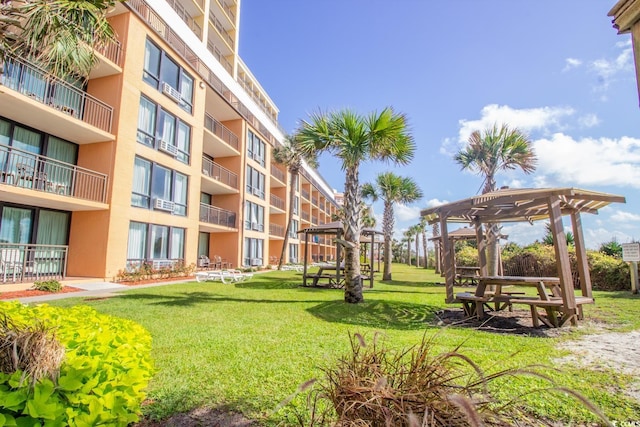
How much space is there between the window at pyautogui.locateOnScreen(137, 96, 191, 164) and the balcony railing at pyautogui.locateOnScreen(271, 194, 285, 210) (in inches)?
597

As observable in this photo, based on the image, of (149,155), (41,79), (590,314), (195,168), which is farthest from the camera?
(195,168)

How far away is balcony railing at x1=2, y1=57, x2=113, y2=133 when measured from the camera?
1094 cm

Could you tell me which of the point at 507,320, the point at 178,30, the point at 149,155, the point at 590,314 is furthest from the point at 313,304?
the point at 178,30

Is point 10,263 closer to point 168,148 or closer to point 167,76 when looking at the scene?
point 168,148

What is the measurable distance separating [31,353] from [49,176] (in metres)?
13.8

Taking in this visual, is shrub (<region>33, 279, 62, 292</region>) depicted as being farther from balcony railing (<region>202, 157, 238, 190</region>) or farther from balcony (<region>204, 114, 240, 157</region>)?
balcony (<region>204, 114, 240, 157</region>)

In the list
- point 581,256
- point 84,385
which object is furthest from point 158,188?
point 581,256

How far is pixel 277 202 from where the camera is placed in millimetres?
34688

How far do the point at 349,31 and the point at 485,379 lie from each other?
36.2 feet

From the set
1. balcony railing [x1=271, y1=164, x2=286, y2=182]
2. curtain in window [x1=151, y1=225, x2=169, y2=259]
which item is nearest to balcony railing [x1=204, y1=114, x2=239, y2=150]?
curtain in window [x1=151, y1=225, x2=169, y2=259]

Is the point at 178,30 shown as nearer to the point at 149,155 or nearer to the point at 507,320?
the point at 149,155

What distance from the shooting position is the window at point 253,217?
85.4 ft

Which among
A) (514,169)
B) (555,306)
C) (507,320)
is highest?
(514,169)

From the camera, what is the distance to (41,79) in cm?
1205
